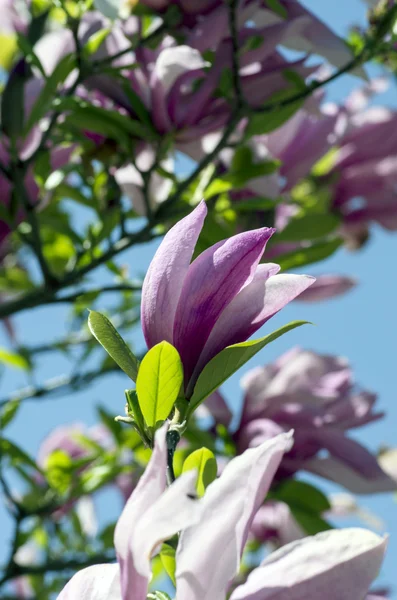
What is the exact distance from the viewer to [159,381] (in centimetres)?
55

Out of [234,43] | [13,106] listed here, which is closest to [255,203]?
[234,43]

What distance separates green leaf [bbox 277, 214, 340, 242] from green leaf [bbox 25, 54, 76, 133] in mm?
402

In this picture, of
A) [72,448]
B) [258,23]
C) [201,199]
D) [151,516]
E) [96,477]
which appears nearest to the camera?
[151,516]

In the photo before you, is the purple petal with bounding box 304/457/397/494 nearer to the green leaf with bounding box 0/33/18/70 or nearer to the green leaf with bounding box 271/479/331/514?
the green leaf with bounding box 271/479/331/514

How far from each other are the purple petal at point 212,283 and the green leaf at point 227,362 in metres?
0.03

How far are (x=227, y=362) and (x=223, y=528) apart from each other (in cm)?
13

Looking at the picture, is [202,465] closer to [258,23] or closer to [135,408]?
[135,408]

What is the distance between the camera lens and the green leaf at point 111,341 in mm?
562

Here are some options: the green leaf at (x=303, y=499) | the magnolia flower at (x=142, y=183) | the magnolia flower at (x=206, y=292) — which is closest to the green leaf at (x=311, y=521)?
the green leaf at (x=303, y=499)

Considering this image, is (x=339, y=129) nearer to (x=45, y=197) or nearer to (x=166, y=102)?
(x=166, y=102)

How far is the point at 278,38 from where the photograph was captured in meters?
1.12

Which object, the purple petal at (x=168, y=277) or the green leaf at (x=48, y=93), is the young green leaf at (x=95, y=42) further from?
the purple petal at (x=168, y=277)

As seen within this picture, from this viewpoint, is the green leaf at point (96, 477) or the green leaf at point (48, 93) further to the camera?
the green leaf at point (96, 477)

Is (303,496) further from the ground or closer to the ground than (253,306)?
closer to the ground
